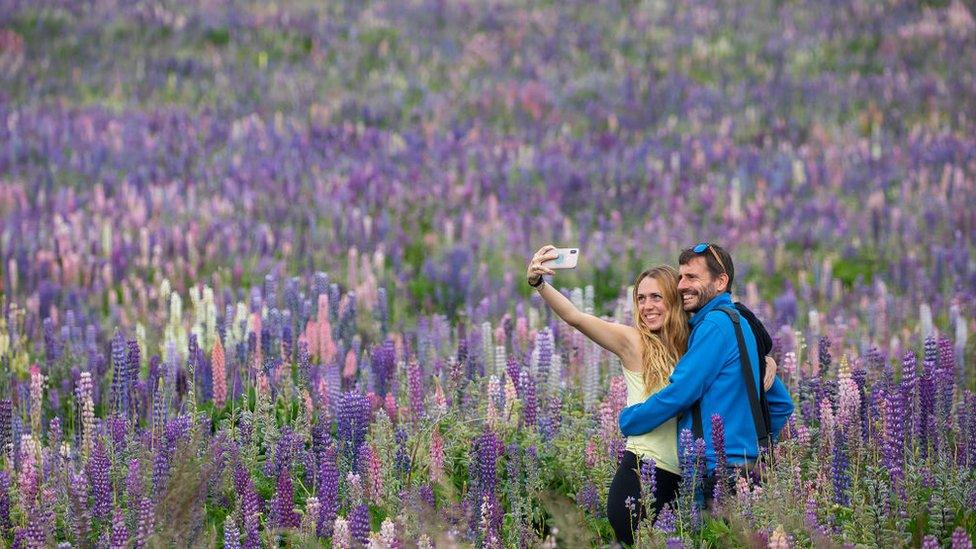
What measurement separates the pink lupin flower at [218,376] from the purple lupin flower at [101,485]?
48.9 inches

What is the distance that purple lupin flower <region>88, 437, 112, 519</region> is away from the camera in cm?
470

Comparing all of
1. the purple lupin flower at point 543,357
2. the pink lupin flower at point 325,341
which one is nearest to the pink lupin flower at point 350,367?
the pink lupin flower at point 325,341

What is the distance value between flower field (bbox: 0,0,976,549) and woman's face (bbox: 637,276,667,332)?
0.61 meters

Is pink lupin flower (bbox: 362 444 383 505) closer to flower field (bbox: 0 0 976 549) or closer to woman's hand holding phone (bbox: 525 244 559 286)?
flower field (bbox: 0 0 976 549)

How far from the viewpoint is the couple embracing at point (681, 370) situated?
4.71 meters

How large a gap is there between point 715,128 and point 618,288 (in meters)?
5.56

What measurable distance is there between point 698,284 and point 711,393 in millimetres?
513

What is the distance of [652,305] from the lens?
16.5ft

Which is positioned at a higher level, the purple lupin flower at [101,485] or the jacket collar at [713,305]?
the jacket collar at [713,305]

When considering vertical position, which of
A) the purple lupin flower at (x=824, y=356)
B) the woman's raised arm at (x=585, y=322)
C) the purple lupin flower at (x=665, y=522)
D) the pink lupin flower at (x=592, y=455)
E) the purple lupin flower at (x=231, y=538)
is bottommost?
the pink lupin flower at (x=592, y=455)

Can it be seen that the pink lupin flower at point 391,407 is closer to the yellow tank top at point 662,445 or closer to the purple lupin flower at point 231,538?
the yellow tank top at point 662,445

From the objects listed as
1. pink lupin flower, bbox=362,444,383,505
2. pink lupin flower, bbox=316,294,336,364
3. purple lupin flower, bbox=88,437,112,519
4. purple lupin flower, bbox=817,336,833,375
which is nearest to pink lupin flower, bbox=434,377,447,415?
pink lupin flower, bbox=362,444,383,505

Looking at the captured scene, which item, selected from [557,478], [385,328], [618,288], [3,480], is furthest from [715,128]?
[3,480]

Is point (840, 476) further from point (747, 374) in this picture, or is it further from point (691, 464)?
point (691, 464)
